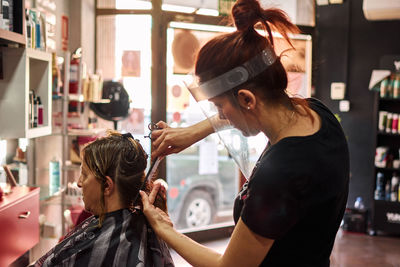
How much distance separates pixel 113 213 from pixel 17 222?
952mm

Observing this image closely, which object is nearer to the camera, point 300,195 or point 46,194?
point 300,195

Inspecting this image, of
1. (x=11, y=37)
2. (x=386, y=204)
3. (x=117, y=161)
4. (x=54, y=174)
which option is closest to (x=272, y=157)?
(x=117, y=161)

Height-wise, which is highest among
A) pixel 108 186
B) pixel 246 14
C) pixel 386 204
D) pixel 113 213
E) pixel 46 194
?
pixel 246 14

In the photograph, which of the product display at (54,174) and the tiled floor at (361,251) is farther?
the tiled floor at (361,251)

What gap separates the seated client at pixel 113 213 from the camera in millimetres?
1647

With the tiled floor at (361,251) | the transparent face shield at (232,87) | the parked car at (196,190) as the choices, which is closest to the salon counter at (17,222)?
the transparent face shield at (232,87)

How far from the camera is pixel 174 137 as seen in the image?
1604mm

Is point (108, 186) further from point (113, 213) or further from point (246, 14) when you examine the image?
point (246, 14)

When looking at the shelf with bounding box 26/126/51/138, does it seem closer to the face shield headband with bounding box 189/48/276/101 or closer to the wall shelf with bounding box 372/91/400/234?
the face shield headband with bounding box 189/48/276/101

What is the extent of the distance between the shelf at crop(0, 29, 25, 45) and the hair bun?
1.37 metres

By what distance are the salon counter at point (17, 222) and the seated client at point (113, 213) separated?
657 mm

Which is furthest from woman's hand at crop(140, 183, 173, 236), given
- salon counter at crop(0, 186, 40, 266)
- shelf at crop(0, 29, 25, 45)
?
shelf at crop(0, 29, 25, 45)

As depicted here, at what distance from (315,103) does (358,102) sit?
4.61 meters

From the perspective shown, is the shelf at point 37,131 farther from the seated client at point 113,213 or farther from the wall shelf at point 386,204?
the wall shelf at point 386,204
